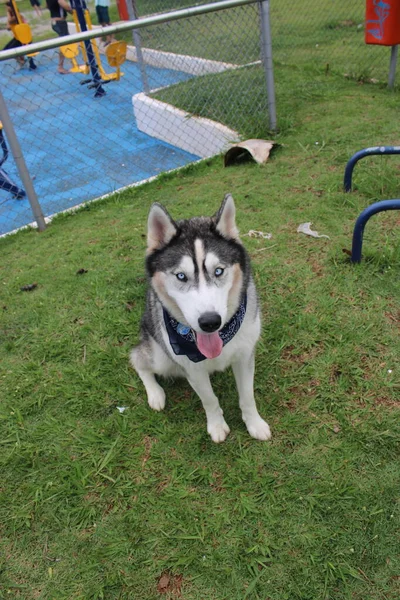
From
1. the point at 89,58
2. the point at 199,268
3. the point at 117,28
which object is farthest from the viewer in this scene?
the point at 89,58

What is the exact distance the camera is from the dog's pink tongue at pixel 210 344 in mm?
1992

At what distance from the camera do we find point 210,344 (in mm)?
1994

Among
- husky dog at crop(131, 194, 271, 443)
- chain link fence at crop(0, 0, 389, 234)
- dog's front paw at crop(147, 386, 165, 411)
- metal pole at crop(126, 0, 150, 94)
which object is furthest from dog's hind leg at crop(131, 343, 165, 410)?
metal pole at crop(126, 0, 150, 94)

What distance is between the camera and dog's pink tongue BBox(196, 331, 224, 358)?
1992 mm

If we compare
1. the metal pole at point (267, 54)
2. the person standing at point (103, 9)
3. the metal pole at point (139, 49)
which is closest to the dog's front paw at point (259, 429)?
the metal pole at point (267, 54)

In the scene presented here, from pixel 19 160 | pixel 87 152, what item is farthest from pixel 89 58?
pixel 19 160

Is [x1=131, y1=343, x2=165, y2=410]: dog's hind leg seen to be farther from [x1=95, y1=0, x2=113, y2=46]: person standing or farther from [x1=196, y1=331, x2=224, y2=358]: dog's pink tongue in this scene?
[x1=95, y1=0, x2=113, y2=46]: person standing

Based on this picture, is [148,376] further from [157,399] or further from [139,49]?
[139,49]

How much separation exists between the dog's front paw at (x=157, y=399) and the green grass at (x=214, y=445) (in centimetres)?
6

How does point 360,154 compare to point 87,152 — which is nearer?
point 360,154

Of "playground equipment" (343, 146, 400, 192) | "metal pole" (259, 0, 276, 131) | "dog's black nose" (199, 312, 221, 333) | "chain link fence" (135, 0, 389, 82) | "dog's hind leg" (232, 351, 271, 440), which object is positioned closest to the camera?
"dog's black nose" (199, 312, 221, 333)

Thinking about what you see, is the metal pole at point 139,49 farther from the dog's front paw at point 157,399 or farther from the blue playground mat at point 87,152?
the dog's front paw at point 157,399

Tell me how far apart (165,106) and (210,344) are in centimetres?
587

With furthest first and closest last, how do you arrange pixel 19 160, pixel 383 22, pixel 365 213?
pixel 383 22
pixel 19 160
pixel 365 213
